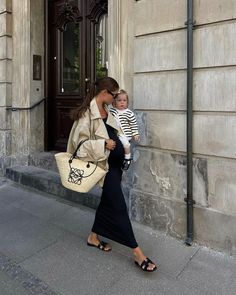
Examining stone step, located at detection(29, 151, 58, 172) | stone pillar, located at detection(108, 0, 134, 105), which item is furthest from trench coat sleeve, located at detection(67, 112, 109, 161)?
stone step, located at detection(29, 151, 58, 172)

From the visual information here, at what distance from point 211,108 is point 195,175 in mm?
730

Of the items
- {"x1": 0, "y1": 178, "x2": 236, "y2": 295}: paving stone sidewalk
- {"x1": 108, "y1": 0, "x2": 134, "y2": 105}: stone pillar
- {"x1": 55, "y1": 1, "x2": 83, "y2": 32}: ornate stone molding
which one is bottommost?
{"x1": 0, "y1": 178, "x2": 236, "y2": 295}: paving stone sidewalk

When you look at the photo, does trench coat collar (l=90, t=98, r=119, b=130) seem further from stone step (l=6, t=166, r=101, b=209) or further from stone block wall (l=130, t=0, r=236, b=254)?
stone step (l=6, t=166, r=101, b=209)

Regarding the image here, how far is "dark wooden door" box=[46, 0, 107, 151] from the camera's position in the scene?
6227 millimetres

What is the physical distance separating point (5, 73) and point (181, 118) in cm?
428

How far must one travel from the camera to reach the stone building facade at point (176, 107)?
361 cm

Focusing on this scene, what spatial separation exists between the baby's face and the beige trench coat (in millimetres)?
317

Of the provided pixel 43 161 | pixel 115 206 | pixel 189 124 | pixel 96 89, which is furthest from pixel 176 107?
pixel 43 161

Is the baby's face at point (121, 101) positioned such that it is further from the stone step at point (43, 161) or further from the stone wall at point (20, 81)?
the stone wall at point (20, 81)

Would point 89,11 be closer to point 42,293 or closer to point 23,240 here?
point 23,240

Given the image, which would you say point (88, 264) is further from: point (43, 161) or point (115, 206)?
point (43, 161)

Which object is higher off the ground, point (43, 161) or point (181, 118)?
point (181, 118)

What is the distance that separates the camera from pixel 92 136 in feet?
11.3

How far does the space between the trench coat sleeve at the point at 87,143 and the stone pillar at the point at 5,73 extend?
153 inches
